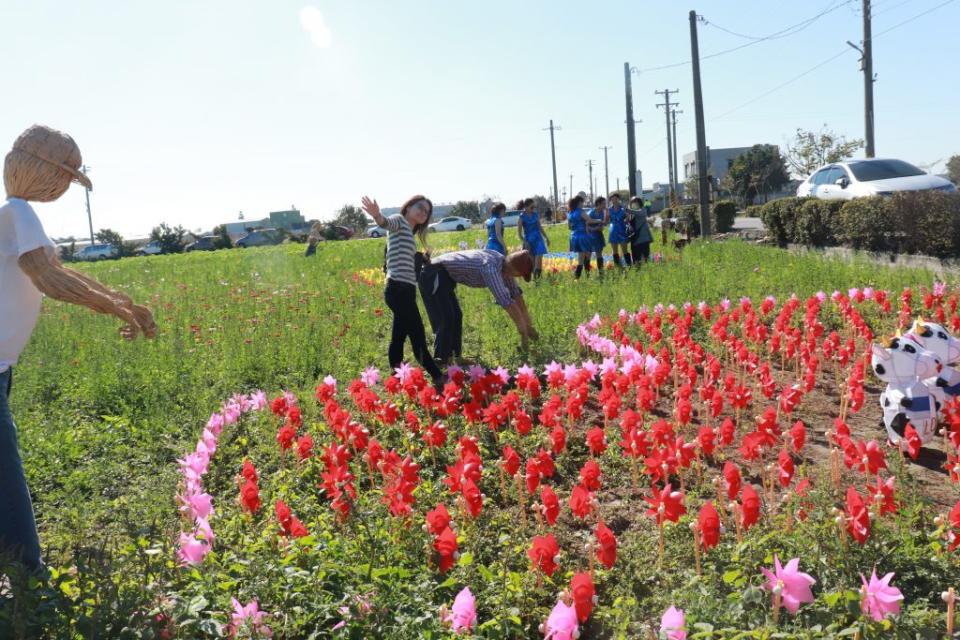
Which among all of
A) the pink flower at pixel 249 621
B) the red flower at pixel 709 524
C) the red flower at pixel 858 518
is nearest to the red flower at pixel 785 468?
the red flower at pixel 858 518

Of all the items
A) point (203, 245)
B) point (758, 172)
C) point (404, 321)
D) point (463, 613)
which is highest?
point (758, 172)

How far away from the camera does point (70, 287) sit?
2633mm

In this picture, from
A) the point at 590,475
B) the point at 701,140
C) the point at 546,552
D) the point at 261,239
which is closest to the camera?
the point at 546,552

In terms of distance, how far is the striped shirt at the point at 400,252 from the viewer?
226 inches

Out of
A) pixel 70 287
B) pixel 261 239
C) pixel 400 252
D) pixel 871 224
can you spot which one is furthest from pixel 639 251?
pixel 261 239

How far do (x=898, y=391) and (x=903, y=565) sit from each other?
4.72 ft

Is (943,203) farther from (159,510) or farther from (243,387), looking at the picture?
(159,510)

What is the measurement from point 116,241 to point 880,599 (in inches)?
1971

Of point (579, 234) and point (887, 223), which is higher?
point (579, 234)

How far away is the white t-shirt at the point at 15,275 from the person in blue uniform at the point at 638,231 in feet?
33.9

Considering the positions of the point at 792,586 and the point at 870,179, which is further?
the point at 870,179

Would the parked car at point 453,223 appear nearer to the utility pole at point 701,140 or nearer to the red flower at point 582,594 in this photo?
the utility pole at point 701,140

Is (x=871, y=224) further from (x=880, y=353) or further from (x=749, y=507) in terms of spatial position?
(x=749, y=507)

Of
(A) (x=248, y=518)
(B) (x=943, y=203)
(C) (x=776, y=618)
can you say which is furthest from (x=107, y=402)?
(B) (x=943, y=203)
